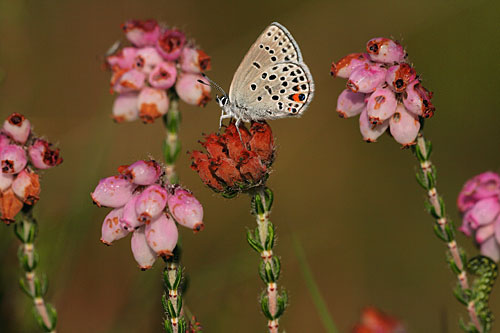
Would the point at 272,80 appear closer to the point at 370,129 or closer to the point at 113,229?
the point at 370,129

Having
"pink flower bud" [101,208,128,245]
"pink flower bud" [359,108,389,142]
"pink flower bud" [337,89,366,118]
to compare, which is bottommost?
"pink flower bud" [101,208,128,245]

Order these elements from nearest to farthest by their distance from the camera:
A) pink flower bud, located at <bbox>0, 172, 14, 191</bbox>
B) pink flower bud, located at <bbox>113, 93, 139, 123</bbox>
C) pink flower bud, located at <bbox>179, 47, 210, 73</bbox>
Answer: pink flower bud, located at <bbox>0, 172, 14, 191</bbox> → pink flower bud, located at <bbox>179, 47, 210, 73</bbox> → pink flower bud, located at <bbox>113, 93, 139, 123</bbox>

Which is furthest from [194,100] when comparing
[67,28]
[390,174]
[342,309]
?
[67,28]

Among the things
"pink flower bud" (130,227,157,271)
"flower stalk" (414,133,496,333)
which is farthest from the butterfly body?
"pink flower bud" (130,227,157,271)

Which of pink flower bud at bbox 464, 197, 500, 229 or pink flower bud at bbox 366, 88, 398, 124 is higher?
pink flower bud at bbox 366, 88, 398, 124

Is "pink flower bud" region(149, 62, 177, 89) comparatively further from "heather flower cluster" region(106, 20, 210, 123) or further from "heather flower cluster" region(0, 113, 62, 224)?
"heather flower cluster" region(0, 113, 62, 224)

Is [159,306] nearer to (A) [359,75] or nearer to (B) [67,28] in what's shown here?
(A) [359,75]

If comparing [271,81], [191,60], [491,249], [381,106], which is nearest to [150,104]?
[191,60]
